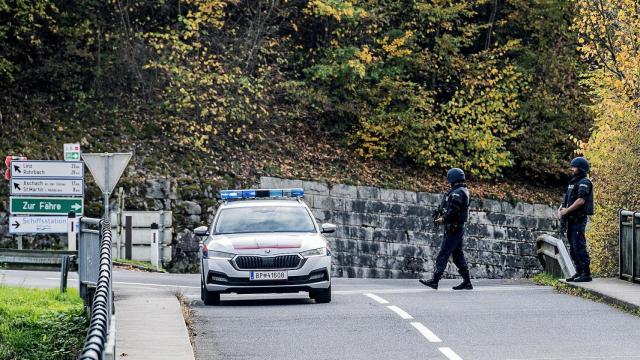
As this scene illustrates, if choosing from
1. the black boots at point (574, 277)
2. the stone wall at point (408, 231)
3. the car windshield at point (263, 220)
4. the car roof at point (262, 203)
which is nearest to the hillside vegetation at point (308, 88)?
the stone wall at point (408, 231)

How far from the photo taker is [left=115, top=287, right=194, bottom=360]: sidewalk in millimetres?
11953

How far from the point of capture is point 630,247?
2019cm

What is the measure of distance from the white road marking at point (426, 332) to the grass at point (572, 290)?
3.18 meters

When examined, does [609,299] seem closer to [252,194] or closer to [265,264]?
[265,264]

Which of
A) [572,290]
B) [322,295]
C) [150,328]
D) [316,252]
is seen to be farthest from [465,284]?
[150,328]

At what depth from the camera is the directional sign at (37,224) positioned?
3097 cm

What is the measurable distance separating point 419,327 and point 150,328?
10.7 feet

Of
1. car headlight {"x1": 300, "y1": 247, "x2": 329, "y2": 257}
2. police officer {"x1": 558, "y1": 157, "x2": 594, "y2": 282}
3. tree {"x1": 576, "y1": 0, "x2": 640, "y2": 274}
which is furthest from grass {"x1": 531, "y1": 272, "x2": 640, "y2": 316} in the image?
car headlight {"x1": 300, "y1": 247, "x2": 329, "y2": 257}

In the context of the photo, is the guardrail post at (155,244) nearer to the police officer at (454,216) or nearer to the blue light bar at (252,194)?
the blue light bar at (252,194)

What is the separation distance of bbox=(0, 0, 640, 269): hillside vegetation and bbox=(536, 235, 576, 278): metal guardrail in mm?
11186

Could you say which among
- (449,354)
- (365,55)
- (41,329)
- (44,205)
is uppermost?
(365,55)

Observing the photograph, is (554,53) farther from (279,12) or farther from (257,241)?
(257,241)

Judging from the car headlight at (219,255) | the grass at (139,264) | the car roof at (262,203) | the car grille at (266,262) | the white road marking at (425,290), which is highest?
the car roof at (262,203)

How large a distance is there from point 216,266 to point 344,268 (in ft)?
62.1
